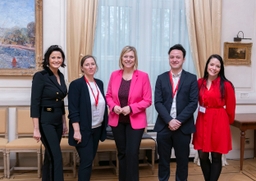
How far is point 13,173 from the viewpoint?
3.75 metres

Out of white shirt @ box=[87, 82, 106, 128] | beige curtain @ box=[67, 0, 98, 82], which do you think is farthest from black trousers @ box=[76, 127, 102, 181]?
beige curtain @ box=[67, 0, 98, 82]

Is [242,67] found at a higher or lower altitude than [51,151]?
higher

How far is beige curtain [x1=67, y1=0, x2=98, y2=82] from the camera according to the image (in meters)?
3.89

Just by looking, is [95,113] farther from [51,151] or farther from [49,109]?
[51,151]

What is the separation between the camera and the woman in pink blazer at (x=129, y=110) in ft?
9.00

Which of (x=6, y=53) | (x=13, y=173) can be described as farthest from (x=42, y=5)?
(x=13, y=173)

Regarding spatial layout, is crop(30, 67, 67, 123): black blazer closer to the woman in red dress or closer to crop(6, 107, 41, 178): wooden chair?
crop(6, 107, 41, 178): wooden chair

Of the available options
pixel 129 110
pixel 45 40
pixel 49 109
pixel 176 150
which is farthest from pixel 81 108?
pixel 45 40

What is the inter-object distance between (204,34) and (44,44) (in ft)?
7.49

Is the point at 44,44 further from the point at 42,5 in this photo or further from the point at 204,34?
the point at 204,34

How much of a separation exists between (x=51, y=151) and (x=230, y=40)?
3.16m

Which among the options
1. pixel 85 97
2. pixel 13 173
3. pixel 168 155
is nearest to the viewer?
pixel 85 97

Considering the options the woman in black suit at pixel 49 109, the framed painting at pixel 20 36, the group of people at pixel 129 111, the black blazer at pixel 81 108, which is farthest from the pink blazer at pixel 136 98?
the framed painting at pixel 20 36

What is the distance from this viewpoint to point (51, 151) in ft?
8.70
